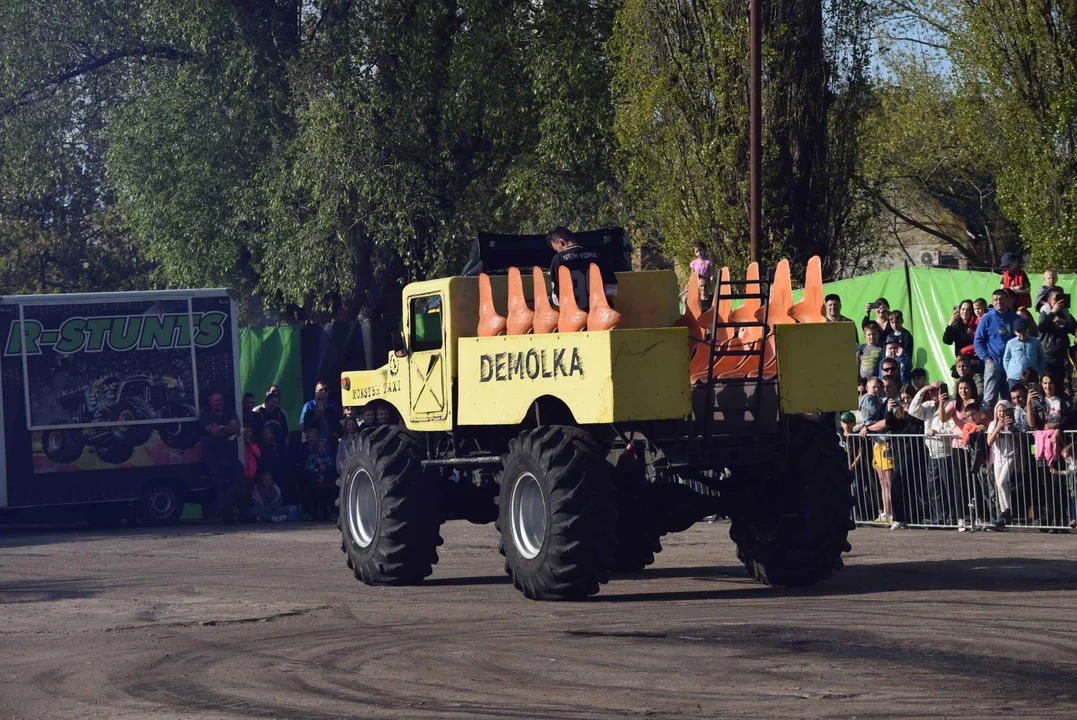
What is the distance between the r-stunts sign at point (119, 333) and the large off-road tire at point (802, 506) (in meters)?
11.7

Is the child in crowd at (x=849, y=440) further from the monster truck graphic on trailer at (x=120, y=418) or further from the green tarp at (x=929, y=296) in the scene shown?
the monster truck graphic on trailer at (x=120, y=418)

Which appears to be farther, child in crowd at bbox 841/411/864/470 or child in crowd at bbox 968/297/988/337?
child in crowd at bbox 841/411/864/470

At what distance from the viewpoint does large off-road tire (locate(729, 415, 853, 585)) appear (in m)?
12.3

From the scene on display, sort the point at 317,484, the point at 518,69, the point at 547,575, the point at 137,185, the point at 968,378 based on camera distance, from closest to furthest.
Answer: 1. the point at 547,575
2. the point at 968,378
3. the point at 317,484
4. the point at 518,69
5. the point at 137,185

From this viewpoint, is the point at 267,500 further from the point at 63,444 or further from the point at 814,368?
the point at 814,368

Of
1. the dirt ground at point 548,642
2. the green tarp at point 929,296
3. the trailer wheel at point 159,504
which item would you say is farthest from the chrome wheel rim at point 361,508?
the green tarp at point 929,296

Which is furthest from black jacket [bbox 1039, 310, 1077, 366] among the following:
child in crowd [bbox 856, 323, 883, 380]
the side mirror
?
the side mirror

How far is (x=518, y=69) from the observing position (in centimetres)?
2870

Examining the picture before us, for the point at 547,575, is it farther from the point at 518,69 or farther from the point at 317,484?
the point at 518,69

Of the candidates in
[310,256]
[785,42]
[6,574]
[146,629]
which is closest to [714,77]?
[785,42]

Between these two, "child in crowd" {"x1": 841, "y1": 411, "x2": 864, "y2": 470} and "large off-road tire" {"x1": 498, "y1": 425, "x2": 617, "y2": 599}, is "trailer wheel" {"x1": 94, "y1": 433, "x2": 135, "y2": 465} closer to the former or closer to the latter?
"child in crowd" {"x1": 841, "y1": 411, "x2": 864, "y2": 470}

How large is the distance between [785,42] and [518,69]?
18.1 ft

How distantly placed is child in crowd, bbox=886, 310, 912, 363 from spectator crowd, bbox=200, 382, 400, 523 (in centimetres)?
720

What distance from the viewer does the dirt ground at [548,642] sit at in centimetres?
790
